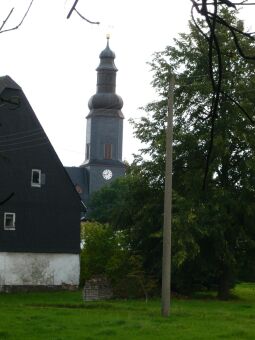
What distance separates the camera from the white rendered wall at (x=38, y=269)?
34906mm

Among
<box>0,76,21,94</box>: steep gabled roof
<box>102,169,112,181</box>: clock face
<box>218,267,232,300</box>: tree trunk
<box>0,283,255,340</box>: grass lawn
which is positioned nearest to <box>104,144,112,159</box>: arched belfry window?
<box>102,169,112,181</box>: clock face

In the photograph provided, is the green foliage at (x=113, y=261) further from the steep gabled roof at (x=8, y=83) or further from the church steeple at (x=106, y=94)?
the church steeple at (x=106, y=94)

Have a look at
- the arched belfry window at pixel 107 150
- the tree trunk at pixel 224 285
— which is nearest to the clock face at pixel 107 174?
the arched belfry window at pixel 107 150

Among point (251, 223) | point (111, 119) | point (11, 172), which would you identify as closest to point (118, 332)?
point (251, 223)

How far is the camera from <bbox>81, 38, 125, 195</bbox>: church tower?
95.9 meters

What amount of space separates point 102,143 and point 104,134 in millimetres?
1090

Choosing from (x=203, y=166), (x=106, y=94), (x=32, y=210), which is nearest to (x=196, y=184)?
(x=203, y=166)

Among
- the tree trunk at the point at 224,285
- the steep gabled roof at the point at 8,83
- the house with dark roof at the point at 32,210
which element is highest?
the steep gabled roof at the point at 8,83

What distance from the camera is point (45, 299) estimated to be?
31641mm

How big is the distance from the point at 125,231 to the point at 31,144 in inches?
210

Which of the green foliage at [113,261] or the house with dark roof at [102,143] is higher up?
the house with dark roof at [102,143]

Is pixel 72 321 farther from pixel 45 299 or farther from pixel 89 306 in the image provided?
pixel 45 299

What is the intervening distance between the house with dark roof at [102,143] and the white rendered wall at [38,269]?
58581 millimetres

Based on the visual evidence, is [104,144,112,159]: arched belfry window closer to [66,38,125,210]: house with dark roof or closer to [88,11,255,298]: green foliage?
[66,38,125,210]: house with dark roof
